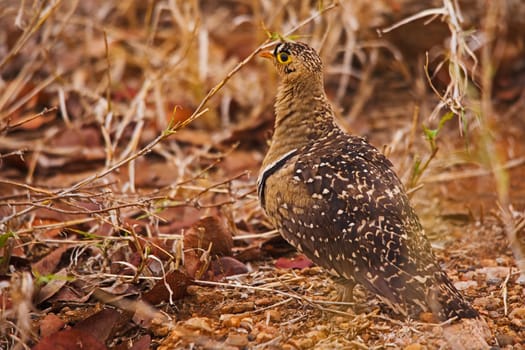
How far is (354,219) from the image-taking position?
288 centimetres

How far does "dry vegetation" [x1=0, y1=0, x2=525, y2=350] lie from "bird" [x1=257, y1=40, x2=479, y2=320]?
16 cm

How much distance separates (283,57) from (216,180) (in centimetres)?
150

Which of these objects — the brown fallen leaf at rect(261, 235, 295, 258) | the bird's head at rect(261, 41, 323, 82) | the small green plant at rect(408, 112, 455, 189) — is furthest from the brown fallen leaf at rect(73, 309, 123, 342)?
the small green plant at rect(408, 112, 455, 189)

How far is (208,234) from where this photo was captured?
3.51 metres

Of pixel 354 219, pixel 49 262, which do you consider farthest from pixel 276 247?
pixel 49 262

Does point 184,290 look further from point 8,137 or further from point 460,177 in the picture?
point 8,137

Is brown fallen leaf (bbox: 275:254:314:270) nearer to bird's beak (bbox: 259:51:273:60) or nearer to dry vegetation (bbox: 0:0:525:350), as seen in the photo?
dry vegetation (bbox: 0:0:525:350)

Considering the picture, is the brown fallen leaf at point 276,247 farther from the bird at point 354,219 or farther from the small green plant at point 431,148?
the small green plant at point 431,148

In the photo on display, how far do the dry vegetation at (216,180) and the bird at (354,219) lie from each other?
0.52 ft

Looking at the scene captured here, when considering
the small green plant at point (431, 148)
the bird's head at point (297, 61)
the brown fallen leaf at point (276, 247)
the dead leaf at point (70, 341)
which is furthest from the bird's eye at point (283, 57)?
the dead leaf at point (70, 341)

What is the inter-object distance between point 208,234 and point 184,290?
1.27 ft

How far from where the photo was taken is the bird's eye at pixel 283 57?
3.42m

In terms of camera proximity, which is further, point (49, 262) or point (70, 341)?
point (49, 262)

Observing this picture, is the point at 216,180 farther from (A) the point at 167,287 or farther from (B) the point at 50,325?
(B) the point at 50,325
